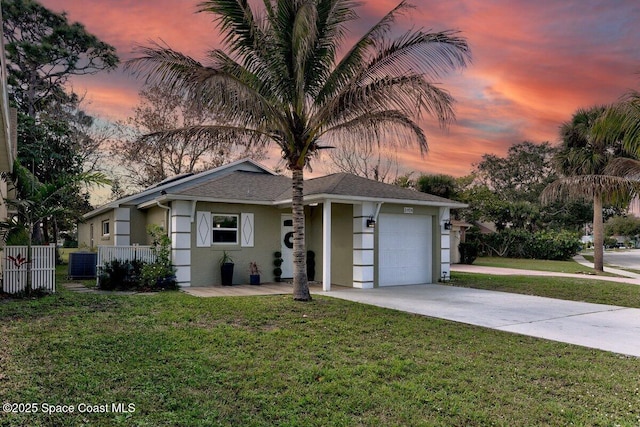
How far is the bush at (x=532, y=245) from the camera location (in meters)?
29.7

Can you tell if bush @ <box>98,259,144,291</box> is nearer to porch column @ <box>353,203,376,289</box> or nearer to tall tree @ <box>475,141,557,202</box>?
porch column @ <box>353,203,376,289</box>

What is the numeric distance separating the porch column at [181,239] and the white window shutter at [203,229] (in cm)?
32

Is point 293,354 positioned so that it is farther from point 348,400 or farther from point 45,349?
point 45,349

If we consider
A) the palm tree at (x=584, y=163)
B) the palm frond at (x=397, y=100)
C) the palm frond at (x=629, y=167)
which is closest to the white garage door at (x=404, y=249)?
the palm frond at (x=397, y=100)

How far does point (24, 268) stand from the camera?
9.89m

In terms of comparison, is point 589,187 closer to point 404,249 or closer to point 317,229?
point 404,249

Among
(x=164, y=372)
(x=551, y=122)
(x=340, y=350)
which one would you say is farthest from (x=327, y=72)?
(x=551, y=122)

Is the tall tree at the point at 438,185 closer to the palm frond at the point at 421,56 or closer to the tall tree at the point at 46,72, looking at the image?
the tall tree at the point at 46,72

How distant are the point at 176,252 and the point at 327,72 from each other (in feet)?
21.6

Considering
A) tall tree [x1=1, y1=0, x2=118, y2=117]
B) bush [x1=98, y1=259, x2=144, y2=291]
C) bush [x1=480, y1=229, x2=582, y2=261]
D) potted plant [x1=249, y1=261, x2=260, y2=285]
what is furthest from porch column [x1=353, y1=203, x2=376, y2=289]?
bush [x1=480, y1=229, x2=582, y2=261]

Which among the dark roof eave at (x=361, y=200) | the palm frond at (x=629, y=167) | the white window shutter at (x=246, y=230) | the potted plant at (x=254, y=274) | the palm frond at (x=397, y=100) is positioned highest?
the palm frond at (x=397, y=100)

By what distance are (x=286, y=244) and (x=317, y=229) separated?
115cm

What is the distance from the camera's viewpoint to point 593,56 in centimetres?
1252

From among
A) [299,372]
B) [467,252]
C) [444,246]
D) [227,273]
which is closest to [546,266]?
[467,252]
